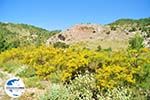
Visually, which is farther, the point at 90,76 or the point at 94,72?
the point at 94,72

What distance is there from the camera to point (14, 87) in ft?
28.9

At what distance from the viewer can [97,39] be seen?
67125 millimetres

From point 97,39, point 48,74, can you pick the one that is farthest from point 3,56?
point 97,39

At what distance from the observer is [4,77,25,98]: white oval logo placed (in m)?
8.72

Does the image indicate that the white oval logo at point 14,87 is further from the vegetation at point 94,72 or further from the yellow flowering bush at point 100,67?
the yellow flowering bush at point 100,67

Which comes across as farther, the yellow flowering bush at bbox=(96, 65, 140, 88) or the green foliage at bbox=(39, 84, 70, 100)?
the yellow flowering bush at bbox=(96, 65, 140, 88)

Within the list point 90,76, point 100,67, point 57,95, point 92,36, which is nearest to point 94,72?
point 100,67

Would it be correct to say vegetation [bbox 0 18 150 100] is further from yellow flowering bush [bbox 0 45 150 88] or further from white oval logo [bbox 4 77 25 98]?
white oval logo [bbox 4 77 25 98]

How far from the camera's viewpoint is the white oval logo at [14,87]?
872 centimetres

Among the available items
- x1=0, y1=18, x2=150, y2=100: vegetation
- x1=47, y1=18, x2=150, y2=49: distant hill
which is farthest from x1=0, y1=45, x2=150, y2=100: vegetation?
x1=47, y1=18, x2=150, y2=49: distant hill

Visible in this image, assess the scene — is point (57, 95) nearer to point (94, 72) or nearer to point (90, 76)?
point (90, 76)

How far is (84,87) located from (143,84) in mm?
2064

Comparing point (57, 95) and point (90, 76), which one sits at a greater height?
point (90, 76)

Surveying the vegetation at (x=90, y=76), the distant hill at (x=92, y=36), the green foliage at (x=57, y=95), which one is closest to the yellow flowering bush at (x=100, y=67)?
the vegetation at (x=90, y=76)
